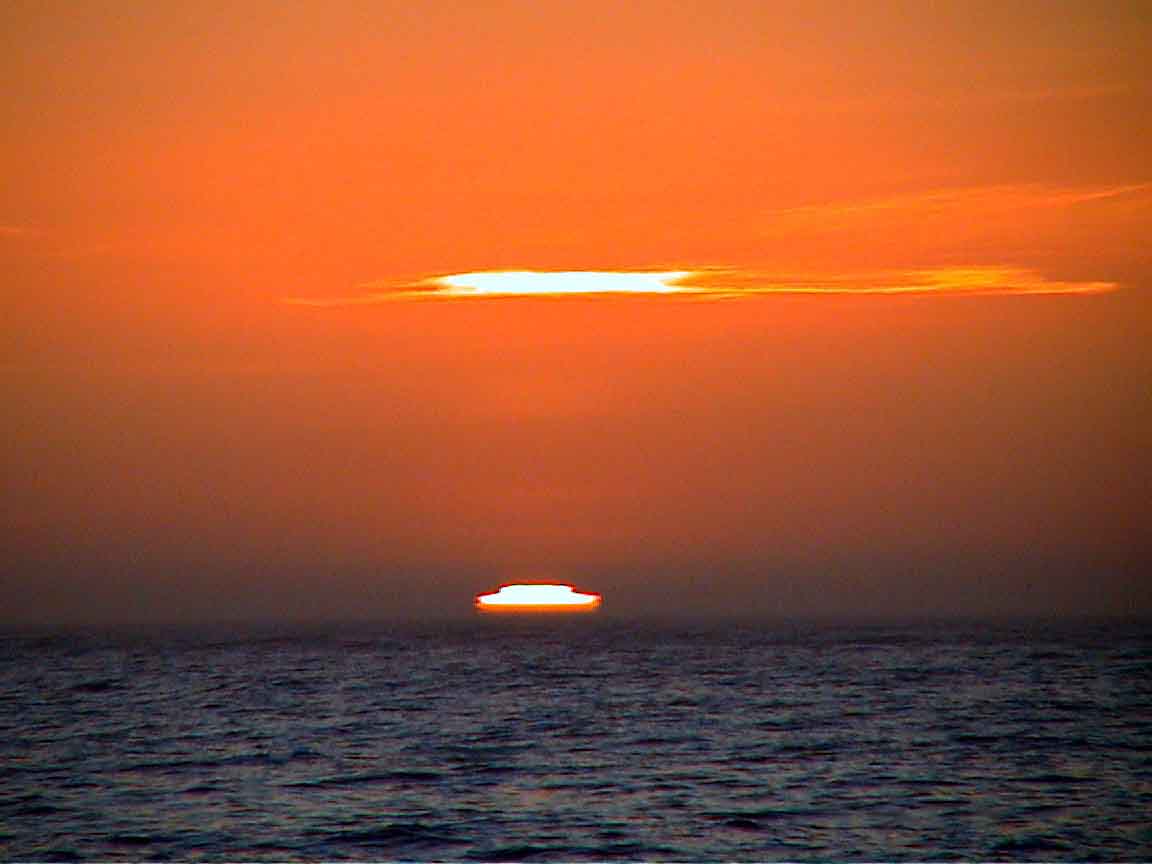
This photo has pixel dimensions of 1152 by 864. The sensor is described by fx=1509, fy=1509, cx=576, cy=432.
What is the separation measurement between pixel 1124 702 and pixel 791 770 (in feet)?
85.3

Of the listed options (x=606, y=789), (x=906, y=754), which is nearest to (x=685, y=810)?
(x=606, y=789)

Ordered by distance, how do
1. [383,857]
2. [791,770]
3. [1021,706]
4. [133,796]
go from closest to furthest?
1. [383,857]
2. [133,796]
3. [791,770]
4. [1021,706]

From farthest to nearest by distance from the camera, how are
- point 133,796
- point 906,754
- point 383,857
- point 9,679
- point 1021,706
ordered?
1. point 9,679
2. point 1021,706
3. point 906,754
4. point 133,796
5. point 383,857

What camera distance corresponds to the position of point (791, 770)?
37.6 meters

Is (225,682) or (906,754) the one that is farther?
(225,682)

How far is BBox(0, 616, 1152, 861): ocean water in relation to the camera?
28.9m

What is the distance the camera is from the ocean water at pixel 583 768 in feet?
94.9

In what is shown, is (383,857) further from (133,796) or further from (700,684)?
(700,684)

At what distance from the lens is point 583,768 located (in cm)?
3841

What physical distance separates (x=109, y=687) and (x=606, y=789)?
42.1 metres

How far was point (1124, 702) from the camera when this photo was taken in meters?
58.1

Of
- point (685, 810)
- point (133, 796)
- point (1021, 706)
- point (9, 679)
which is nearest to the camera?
point (685, 810)

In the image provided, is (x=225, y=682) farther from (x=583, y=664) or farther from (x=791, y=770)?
(x=791, y=770)

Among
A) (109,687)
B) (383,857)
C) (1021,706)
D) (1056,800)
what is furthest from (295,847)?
(109,687)
